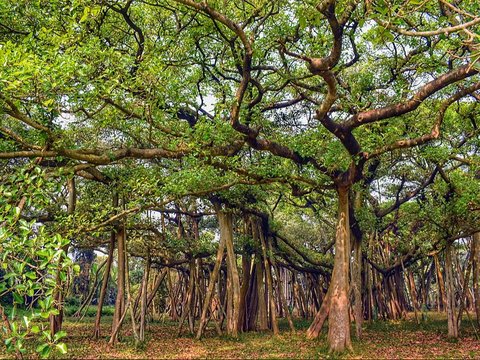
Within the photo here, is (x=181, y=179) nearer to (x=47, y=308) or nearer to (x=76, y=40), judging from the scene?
(x=76, y=40)

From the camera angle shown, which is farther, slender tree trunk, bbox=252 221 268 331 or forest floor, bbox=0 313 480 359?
slender tree trunk, bbox=252 221 268 331

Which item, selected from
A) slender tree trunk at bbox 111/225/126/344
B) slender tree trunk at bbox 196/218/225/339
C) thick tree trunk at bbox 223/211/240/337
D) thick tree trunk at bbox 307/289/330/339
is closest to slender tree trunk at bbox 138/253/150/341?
slender tree trunk at bbox 111/225/126/344

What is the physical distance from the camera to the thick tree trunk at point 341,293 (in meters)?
9.34

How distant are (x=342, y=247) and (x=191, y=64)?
18.6ft

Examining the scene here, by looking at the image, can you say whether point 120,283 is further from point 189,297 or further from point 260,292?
point 260,292

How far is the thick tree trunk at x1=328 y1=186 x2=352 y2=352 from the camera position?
934 centimetres

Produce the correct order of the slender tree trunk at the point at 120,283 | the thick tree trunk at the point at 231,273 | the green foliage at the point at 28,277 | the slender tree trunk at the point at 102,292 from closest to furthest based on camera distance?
the green foliage at the point at 28,277, the slender tree trunk at the point at 120,283, the slender tree trunk at the point at 102,292, the thick tree trunk at the point at 231,273

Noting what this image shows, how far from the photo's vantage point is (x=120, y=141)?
1152cm

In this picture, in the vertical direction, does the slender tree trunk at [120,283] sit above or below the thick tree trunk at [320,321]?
above

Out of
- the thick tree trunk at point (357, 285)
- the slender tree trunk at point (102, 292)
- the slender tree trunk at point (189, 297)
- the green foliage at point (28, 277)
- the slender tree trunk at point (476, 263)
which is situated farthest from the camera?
the slender tree trunk at point (189, 297)

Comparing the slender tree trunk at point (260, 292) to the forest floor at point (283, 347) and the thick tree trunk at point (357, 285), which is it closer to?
the forest floor at point (283, 347)

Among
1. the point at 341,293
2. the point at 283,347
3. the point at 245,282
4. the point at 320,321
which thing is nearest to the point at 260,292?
the point at 245,282

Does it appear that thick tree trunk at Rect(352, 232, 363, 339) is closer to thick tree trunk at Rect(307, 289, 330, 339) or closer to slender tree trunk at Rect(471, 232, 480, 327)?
thick tree trunk at Rect(307, 289, 330, 339)

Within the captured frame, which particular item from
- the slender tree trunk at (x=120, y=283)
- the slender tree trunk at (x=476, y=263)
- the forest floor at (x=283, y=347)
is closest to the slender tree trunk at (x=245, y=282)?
the forest floor at (x=283, y=347)
